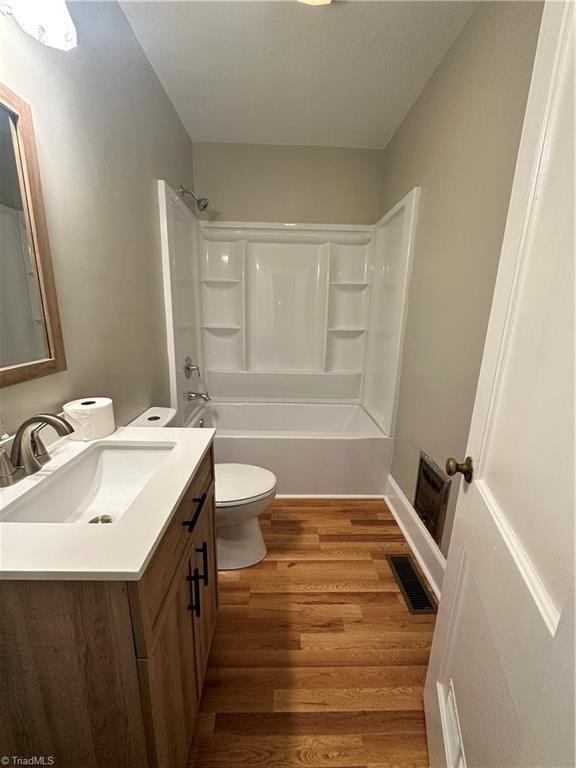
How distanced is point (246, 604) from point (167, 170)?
7.96 ft

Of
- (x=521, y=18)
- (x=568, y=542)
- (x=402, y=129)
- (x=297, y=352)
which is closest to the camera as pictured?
(x=568, y=542)

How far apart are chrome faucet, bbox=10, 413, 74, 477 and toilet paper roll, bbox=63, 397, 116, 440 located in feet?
0.64

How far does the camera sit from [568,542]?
45cm

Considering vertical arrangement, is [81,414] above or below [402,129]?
below

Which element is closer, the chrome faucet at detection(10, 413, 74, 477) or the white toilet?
the chrome faucet at detection(10, 413, 74, 477)

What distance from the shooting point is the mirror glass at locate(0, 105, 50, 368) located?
837 millimetres

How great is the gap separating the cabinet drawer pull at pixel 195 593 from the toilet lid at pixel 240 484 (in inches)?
20.1

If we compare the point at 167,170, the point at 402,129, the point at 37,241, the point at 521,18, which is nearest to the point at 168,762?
the point at 37,241

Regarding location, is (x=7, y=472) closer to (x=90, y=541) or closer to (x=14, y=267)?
(x=90, y=541)

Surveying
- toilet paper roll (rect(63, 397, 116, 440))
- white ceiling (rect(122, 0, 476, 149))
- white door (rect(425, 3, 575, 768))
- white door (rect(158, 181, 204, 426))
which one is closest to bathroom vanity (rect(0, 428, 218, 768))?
toilet paper roll (rect(63, 397, 116, 440))

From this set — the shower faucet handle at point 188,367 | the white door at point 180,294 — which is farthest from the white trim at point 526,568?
the shower faucet handle at point 188,367

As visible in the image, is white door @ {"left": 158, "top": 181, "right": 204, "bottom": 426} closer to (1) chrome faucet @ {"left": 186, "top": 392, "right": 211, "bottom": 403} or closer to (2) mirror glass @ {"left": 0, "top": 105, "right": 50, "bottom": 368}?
(1) chrome faucet @ {"left": 186, "top": 392, "right": 211, "bottom": 403}

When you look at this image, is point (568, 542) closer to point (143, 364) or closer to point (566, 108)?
point (566, 108)

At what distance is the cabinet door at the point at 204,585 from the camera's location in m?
0.96
